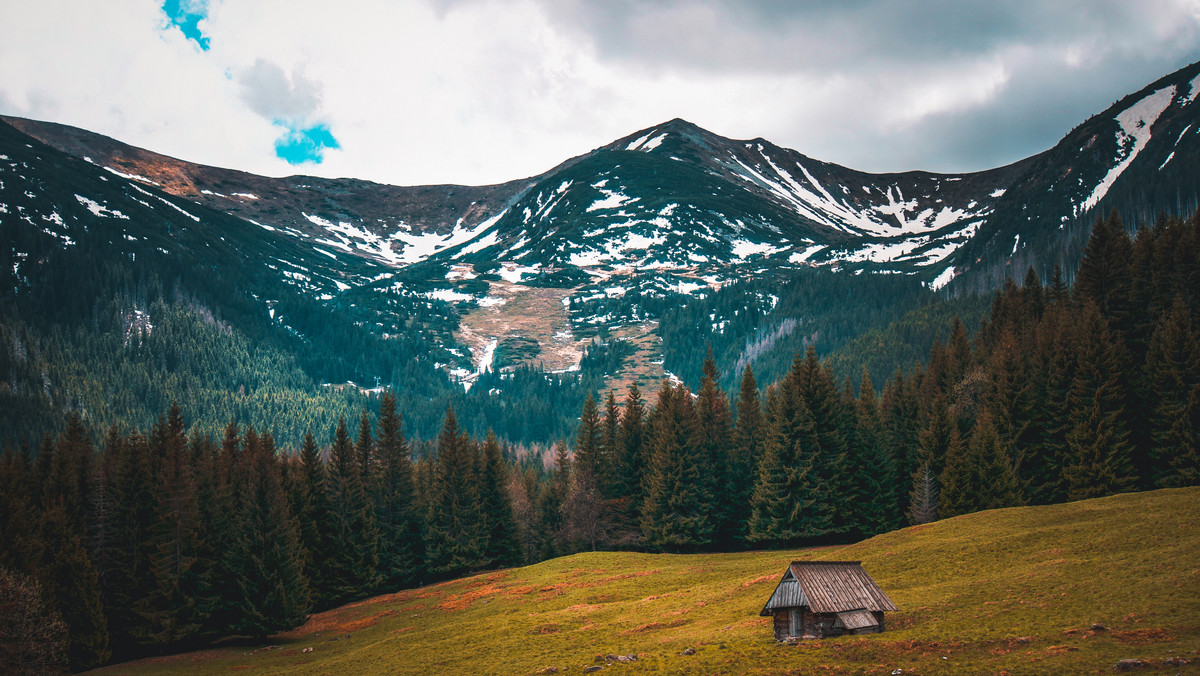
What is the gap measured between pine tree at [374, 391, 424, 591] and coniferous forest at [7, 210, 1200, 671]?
0.27 m

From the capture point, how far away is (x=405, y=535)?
101625mm

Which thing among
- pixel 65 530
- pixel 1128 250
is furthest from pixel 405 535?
pixel 1128 250

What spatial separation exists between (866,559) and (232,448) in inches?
2721

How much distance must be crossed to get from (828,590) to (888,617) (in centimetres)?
429

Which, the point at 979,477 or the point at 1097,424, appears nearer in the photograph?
the point at 1097,424

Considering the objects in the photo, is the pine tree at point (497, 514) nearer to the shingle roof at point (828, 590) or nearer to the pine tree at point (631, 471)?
the pine tree at point (631, 471)

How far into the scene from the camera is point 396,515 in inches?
3994

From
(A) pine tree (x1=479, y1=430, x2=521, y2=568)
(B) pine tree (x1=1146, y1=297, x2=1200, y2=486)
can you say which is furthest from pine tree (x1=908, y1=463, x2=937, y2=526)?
(A) pine tree (x1=479, y1=430, x2=521, y2=568)

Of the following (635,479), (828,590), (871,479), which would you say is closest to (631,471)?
(635,479)

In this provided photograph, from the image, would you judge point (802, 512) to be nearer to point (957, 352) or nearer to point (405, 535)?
point (957, 352)

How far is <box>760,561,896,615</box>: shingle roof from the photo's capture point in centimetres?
4353

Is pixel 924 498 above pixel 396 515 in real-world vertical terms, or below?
above

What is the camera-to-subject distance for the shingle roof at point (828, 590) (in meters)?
43.5

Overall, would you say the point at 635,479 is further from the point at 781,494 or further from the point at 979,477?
the point at 979,477
